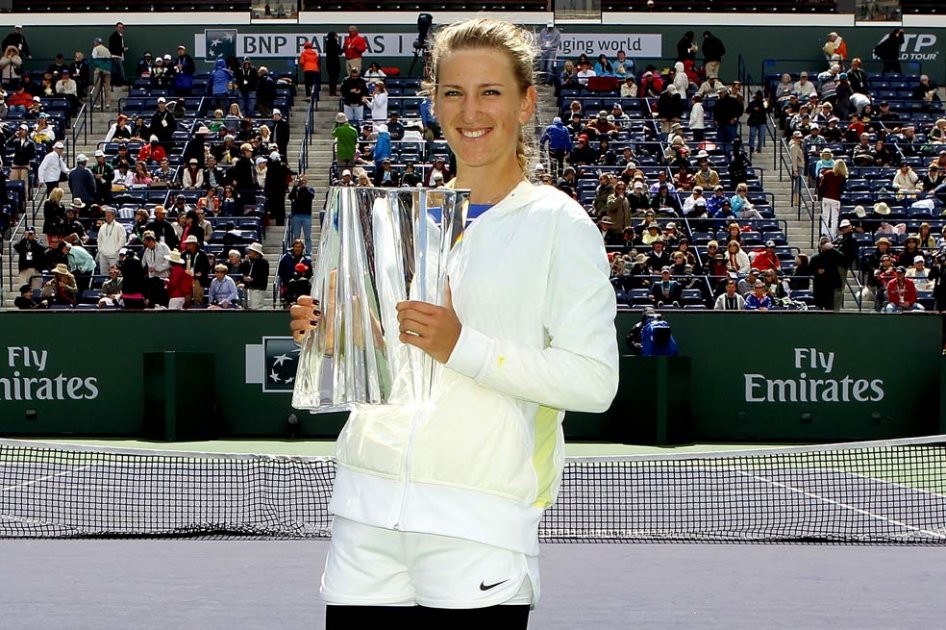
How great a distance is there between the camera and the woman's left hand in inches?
107

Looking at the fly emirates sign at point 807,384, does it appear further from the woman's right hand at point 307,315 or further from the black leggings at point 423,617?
the woman's right hand at point 307,315

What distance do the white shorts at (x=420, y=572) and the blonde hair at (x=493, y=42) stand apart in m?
0.80

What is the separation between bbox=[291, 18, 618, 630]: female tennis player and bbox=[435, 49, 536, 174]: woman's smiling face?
137mm

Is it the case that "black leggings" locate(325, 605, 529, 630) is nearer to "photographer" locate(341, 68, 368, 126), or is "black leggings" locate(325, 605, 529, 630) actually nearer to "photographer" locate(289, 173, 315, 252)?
"photographer" locate(289, 173, 315, 252)

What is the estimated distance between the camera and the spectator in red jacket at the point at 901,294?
19.8 metres

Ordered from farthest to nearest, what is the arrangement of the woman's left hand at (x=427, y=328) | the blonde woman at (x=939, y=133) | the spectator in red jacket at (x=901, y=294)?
the blonde woman at (x=939, y=133) < the spectator in red jacket at (x=901, y=294) < the woman's left hand at (x=427, y=328)

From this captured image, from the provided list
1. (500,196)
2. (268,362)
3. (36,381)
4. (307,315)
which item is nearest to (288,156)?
(268,362)

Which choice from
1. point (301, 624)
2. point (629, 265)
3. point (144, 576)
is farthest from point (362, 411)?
point (629, 265)

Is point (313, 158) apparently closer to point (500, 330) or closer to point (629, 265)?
point (629, 265)

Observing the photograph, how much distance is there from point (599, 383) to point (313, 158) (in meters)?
25.4

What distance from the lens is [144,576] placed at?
7902 mm

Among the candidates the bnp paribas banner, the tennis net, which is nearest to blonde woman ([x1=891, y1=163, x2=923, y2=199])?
the bnp paribas banner

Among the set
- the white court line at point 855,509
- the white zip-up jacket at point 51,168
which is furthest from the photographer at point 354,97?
the white court line at point 855,509

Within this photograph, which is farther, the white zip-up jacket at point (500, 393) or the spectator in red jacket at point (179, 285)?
the spectator in red jacket at point (179, 285)
